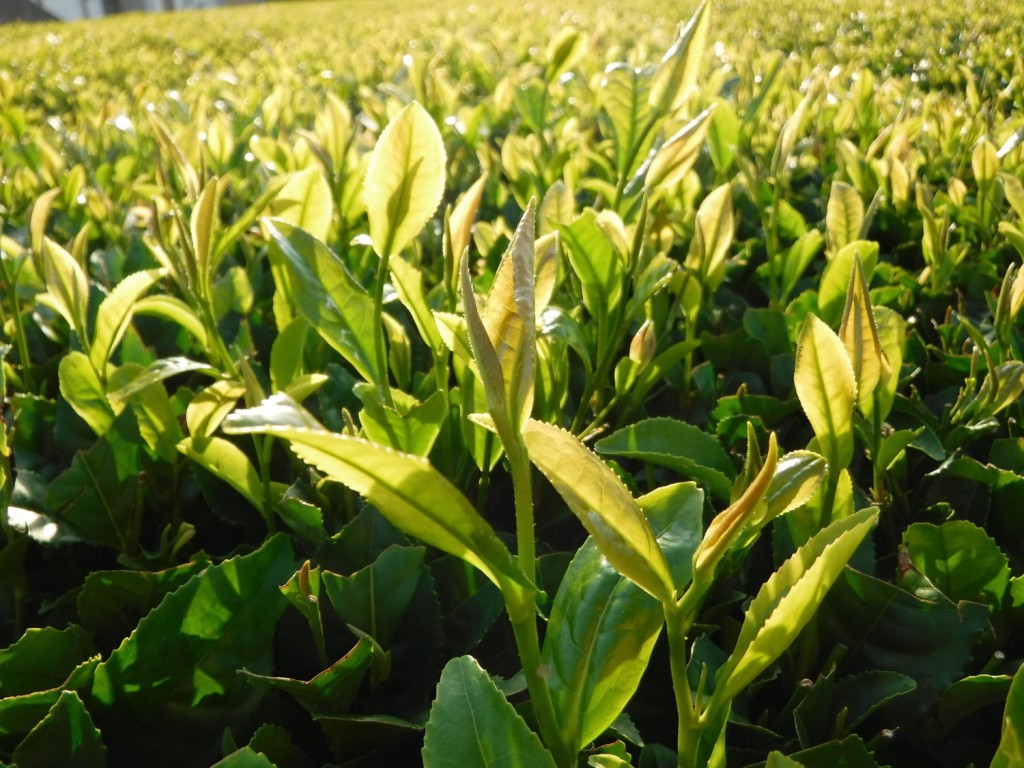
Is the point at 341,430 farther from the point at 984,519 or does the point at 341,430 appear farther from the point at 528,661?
the point at 984,519

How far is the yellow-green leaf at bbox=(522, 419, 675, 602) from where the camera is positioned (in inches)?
23.9

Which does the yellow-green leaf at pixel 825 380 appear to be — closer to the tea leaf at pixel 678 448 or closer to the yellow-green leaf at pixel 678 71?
the tea leaf at pixel 678 448

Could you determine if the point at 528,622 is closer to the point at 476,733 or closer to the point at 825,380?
the point at 476,733

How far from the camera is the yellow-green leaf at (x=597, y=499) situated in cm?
61

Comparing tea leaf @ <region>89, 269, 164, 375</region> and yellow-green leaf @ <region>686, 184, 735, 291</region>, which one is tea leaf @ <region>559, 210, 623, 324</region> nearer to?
yellow-green leaf @ <region>686, 184, 735, 291</region>

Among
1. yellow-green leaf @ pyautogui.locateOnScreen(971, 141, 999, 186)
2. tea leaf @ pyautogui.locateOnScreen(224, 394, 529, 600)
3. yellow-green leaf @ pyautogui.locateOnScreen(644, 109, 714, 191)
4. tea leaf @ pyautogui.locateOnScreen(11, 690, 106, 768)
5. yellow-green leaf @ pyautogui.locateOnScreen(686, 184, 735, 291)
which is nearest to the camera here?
tea leaf @ pyautogui.locateOnScreen(224, 394, 529, 600)

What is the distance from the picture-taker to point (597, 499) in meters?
0.62

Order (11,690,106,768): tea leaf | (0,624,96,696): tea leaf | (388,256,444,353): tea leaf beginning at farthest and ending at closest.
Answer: (388,256,444,353): tea leaf < (0,624,96,696): tea leaf < (11,690,106,768): tea leaf

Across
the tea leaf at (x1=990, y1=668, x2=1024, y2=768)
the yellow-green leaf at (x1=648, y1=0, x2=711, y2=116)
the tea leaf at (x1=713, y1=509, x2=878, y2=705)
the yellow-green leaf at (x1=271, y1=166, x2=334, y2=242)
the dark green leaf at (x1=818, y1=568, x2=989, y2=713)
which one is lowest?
the dark green leaf at (x1=818, y1=568, x2=989, y2=713)

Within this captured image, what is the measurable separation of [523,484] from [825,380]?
32 centimetres

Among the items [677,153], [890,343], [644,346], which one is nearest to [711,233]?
[677,153]

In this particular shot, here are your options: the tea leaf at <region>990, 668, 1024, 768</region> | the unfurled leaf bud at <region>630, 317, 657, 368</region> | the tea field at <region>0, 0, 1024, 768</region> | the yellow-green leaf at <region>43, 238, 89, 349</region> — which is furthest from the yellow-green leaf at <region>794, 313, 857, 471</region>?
the yellow-green leaf at <region>43, 238, 89, 349</region>

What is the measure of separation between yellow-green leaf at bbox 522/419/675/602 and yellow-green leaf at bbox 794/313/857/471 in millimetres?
248

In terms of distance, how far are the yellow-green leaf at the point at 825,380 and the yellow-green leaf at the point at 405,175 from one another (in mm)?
449
